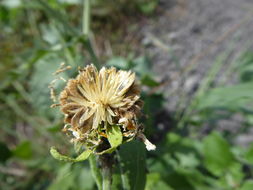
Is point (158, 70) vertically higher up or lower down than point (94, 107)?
higher up

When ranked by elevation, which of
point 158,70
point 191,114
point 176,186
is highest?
point 158,70

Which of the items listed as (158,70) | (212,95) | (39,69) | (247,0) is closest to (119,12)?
(158,70)

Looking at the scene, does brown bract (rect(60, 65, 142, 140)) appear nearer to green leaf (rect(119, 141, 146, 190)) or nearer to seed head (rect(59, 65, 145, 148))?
seed head (rect(59, 65, 145, 148))

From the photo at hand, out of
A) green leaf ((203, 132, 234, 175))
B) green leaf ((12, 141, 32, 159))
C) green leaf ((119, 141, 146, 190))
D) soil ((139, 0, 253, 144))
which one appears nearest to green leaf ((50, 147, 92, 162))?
green leaf ((119, 141, 146, 190))


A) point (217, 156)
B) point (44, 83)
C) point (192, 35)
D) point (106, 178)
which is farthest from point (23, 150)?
point (192, 35)

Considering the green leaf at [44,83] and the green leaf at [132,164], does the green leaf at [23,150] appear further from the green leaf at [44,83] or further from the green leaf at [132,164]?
the green leaf at [132,164]

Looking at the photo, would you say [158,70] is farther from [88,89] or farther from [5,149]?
[88,89]

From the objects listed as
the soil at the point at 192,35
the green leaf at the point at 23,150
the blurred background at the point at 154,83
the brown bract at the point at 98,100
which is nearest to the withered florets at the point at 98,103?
the brown bract at the point at 98,100
